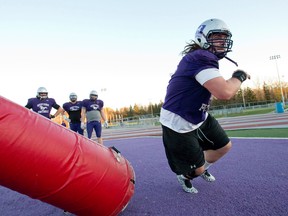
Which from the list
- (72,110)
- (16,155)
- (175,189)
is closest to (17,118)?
(16,155)

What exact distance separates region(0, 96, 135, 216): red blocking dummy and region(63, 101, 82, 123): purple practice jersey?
6.12m

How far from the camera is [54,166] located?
78.5 inches

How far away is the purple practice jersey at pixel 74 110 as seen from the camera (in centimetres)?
836

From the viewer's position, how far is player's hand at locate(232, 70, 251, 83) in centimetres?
251

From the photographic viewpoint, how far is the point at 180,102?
9.34ft

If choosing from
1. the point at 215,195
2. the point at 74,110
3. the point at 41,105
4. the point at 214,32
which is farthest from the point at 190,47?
the point at 74,110

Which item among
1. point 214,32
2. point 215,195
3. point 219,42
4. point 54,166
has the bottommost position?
point 215,195

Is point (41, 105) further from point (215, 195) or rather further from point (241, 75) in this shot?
point (241, 75)

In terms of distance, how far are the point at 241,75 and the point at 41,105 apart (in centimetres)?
568

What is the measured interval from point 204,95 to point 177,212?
49.4 inches

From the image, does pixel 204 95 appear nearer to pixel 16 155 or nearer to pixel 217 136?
pixel 217 136

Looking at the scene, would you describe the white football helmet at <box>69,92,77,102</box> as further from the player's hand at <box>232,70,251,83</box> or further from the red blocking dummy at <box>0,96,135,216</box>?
the player's hand at <box>232,70,251,83</box>

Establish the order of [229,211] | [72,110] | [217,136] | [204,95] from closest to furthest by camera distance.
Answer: [229,211] < [204,95] < [217,136] < [72,110]

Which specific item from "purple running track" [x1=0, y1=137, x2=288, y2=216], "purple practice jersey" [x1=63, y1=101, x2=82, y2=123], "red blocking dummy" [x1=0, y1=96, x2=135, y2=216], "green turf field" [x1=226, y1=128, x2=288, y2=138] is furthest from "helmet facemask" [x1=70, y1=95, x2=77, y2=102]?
"red blocking dummy" [x1=0, y1=96, x2=135, y2=216]
